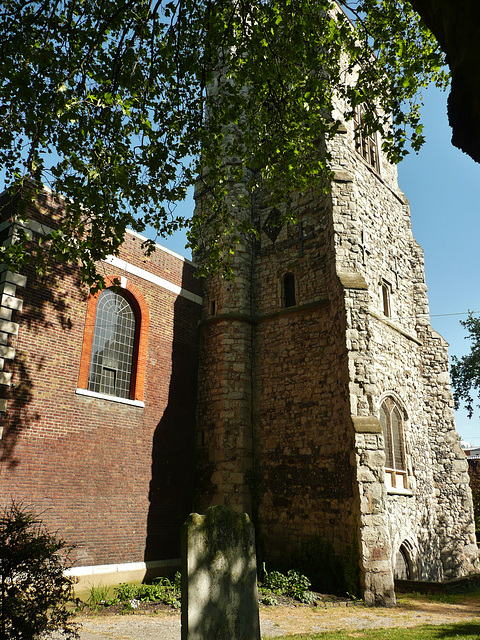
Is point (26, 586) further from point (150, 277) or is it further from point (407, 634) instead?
point (150, 277)

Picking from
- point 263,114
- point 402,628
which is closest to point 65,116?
point 263,114

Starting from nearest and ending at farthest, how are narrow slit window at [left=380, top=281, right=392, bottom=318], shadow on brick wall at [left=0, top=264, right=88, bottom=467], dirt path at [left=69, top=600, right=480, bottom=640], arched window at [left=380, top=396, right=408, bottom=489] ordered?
dirt path at [left=69, top=600, right=480, bottom=640] < shadow on brick wall at [left=0, top=264, right=88, bottom=467] < arched window at [left=380, top=396, right=408, bottom=489] < narrow slit window at [left=380, top=281, right=392, bottom=318]

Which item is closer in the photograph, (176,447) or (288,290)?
(176,447)

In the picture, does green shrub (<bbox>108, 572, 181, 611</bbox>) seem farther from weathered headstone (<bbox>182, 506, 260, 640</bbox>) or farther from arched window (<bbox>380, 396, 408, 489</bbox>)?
arched window (<bbox>380, 396, 408, 489</bbox>)

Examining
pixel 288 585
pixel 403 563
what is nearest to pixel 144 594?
pixel 288 585

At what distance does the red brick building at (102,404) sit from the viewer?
10.3 m

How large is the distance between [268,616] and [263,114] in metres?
9.88

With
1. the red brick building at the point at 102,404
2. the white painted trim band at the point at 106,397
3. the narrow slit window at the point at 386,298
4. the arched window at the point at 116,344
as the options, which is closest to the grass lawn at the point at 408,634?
the red brick building at the point at 102,404

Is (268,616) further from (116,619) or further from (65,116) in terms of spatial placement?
(65,116)

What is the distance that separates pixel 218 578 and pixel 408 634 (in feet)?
12.6

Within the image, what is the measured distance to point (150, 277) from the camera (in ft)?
46.4

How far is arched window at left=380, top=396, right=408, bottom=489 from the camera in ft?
43.2

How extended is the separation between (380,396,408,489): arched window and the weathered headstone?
808 cm

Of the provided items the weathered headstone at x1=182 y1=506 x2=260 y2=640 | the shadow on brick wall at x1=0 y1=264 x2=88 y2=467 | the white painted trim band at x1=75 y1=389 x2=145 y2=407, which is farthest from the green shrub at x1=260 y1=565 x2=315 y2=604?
the shadow on brick wall at x1=0 y1=264 x2=88 y2=467
